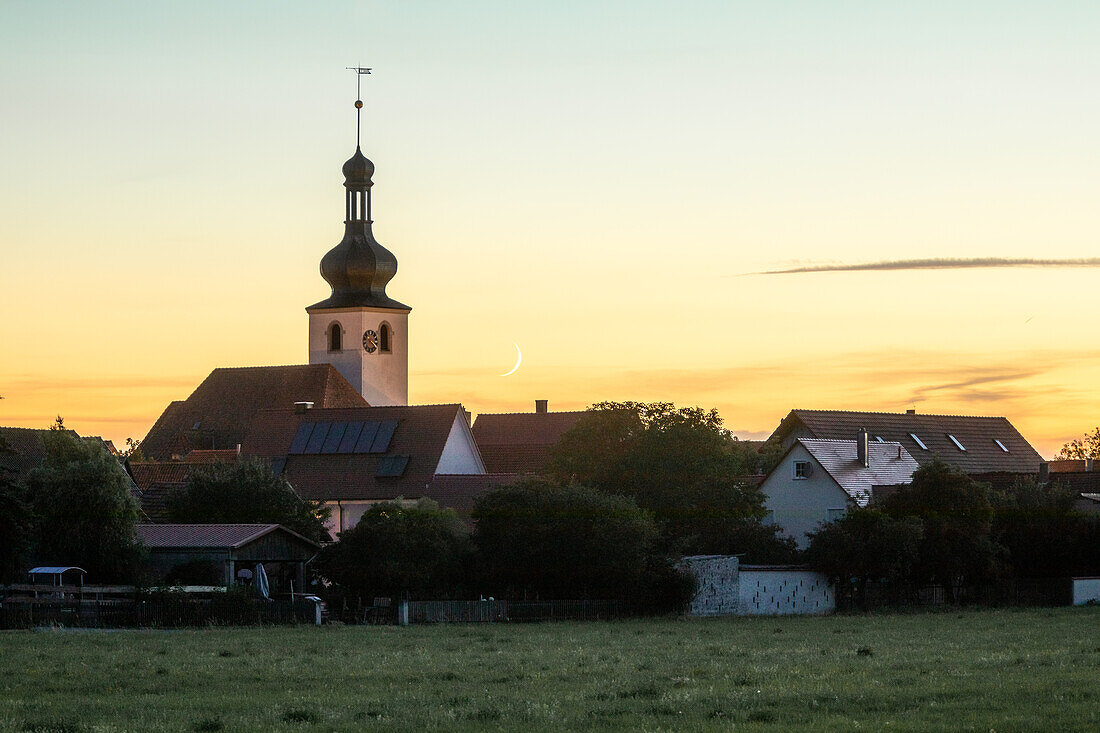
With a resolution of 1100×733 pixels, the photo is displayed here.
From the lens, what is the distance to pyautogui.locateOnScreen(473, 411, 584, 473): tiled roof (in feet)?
318

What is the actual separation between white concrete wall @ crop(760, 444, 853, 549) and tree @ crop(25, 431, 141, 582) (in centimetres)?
3015

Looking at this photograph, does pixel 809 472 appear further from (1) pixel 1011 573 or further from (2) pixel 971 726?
(2) pixel 971 726

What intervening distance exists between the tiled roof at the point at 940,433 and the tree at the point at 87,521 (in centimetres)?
5156

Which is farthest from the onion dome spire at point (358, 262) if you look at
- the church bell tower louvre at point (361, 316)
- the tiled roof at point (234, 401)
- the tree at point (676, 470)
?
the tree at point (676, 470)

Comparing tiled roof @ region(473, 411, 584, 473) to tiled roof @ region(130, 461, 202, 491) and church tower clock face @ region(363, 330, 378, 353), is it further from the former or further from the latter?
tiled roof @ region(130, 461, 202, 491)

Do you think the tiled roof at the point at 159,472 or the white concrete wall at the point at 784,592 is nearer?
the white concrete wall at the point at 784,592

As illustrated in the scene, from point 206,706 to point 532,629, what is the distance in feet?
74.2

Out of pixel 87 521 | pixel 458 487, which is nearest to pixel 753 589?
pixel 87 521

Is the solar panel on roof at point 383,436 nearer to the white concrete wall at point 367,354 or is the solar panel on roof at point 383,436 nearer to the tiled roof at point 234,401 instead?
the tiled roof at point 234,401

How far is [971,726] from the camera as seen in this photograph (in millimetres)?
16547

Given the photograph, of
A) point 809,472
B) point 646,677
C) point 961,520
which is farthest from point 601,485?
point 646,677

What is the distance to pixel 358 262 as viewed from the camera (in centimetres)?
12031

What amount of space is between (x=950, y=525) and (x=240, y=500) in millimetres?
25868

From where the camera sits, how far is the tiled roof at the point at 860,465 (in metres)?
71.4
